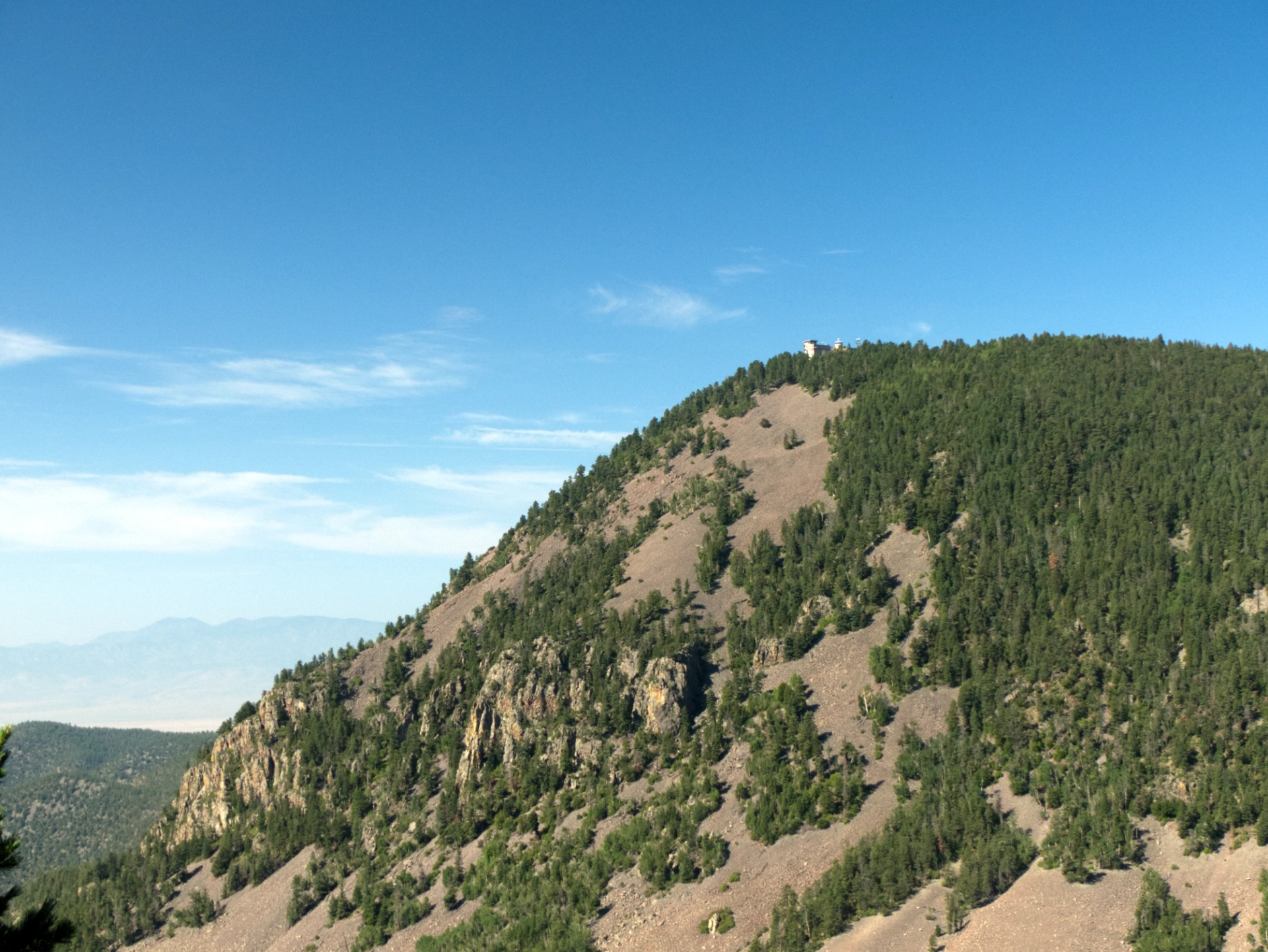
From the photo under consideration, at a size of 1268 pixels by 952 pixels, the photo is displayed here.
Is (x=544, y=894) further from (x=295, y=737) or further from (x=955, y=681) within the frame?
(x=295, y=737)

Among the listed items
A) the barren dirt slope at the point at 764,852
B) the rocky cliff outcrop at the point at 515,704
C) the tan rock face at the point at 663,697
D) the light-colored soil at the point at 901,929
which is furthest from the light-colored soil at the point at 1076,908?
the rocky cliff outcrop at the point at 515,704

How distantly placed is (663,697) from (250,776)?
9205cm

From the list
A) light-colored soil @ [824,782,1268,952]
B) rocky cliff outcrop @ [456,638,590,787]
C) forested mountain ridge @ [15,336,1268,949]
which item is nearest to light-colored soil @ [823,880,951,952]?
light-colored soil @ [824,782,1268,952]

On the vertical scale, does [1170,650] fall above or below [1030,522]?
below

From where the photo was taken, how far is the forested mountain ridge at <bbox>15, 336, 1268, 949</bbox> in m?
118

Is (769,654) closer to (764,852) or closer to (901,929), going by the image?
(764,852)

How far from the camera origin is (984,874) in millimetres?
108188

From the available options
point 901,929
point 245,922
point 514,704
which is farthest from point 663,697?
point 245,922

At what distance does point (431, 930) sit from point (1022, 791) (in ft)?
276

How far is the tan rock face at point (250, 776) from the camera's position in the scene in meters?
185

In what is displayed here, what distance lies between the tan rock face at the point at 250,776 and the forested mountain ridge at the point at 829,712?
2.33ft

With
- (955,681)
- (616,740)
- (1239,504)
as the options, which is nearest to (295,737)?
(616,740)

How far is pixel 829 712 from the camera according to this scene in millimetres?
146250

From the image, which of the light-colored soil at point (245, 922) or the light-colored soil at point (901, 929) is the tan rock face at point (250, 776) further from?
the light-colored soil at point (901, 929)
